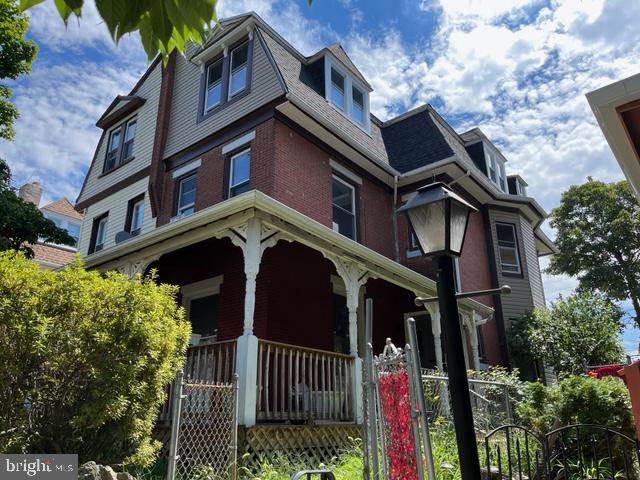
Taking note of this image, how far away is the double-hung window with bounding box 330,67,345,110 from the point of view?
45.2 ft

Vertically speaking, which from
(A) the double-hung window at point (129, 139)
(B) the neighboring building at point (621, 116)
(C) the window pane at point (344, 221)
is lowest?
(B) the neighboring building at point (621, 116)

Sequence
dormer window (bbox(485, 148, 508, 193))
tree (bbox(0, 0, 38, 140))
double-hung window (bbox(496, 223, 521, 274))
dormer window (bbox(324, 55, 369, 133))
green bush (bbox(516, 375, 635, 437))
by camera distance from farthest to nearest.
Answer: dormer window (bbox(485, 148, 508, 193))
double-hung window (bbox(496, 223, 521, 274))
dormer window (bbox(324, 55, 369, 133))
tree (bbox(0, 0, 38, 140))
green bush (bbox(516, 375, 635, 437))

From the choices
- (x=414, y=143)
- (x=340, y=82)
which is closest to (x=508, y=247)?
(x=414, y=143)

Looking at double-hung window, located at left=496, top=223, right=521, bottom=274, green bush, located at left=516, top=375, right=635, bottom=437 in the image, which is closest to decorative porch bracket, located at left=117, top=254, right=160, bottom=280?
green bush, located at left=516, top=375, right=635, bottom=437

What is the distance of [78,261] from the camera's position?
5.86m

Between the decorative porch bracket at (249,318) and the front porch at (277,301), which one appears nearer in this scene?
the decorative porch bracket at (249,318)

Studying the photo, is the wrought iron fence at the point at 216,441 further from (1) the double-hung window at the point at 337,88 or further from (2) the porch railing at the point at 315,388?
(1) the double-hung window at the point at 337,88

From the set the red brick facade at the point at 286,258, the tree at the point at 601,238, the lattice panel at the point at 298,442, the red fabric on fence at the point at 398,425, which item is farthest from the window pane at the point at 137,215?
the tree at the point at 601,238

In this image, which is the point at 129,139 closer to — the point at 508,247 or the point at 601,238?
the point at 508,247

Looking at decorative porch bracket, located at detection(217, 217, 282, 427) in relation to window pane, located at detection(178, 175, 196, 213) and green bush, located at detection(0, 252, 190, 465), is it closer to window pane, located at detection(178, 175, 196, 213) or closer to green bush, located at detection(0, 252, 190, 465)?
green bush, located at detection(0, 252, 190, 465)

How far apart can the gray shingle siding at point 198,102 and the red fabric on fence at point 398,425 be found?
8.52 m

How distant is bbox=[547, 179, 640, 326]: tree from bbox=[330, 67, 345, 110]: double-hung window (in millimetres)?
17652

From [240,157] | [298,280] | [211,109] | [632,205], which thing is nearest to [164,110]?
[211,109]

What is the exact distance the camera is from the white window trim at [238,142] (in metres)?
11.8
